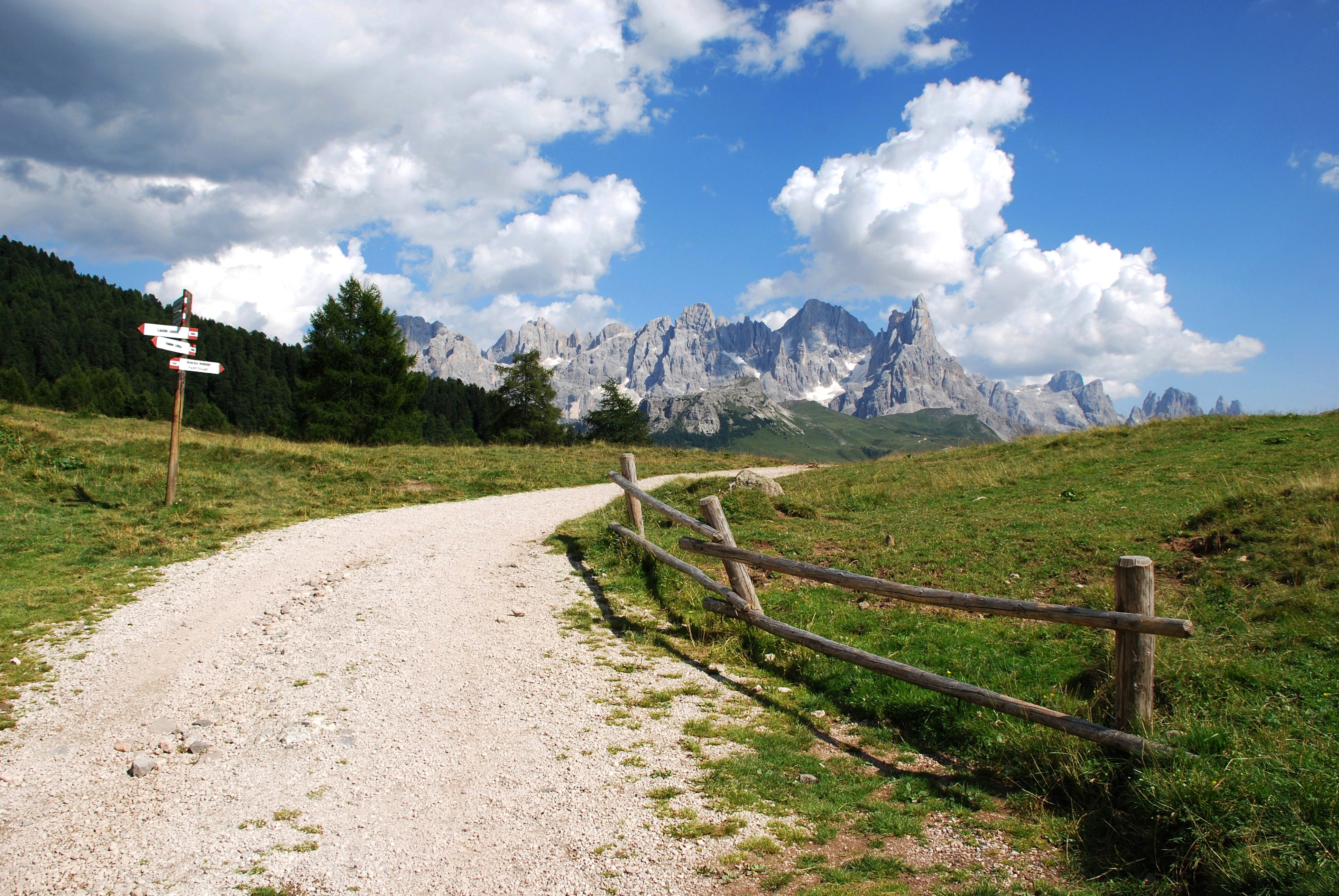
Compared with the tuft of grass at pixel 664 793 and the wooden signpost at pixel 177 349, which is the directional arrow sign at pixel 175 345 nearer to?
the wooden signpost at pixel 177 349

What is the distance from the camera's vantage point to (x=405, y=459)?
2328 cm

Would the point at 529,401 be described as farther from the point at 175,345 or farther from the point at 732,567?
the point at 732,567

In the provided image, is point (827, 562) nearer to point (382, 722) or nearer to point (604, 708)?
point (604, 708)

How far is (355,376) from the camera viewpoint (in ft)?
128

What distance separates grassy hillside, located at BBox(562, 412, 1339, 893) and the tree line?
1509 centimetres

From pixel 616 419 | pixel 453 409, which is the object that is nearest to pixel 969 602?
pixel 616 419

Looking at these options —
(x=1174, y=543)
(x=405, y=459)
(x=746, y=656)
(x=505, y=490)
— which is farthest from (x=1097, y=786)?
(x=405, y=459)

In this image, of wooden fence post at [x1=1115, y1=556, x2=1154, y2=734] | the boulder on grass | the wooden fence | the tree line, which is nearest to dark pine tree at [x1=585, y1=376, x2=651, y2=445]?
the tree line

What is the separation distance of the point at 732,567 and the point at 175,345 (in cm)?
1333

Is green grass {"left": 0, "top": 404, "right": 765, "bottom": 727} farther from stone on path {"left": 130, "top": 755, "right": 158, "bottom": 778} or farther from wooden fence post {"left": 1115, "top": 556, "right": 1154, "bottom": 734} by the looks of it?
wooden fence post {"left": 1115, "top": 556, "right": 1154, "bottom": 734}

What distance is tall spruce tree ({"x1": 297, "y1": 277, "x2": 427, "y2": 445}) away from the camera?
126ft

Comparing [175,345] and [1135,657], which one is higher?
[175,345]

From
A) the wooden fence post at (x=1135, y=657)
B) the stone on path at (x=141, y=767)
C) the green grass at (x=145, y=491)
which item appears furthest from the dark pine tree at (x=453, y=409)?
the wooden fence post at (x=1135, y=657)

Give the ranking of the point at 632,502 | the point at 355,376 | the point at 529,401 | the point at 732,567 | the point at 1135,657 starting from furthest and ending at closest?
the point at 529,401 < the point at 355,376 < the point at 632,502 < the point at 732,567 < the point at 1135,657
